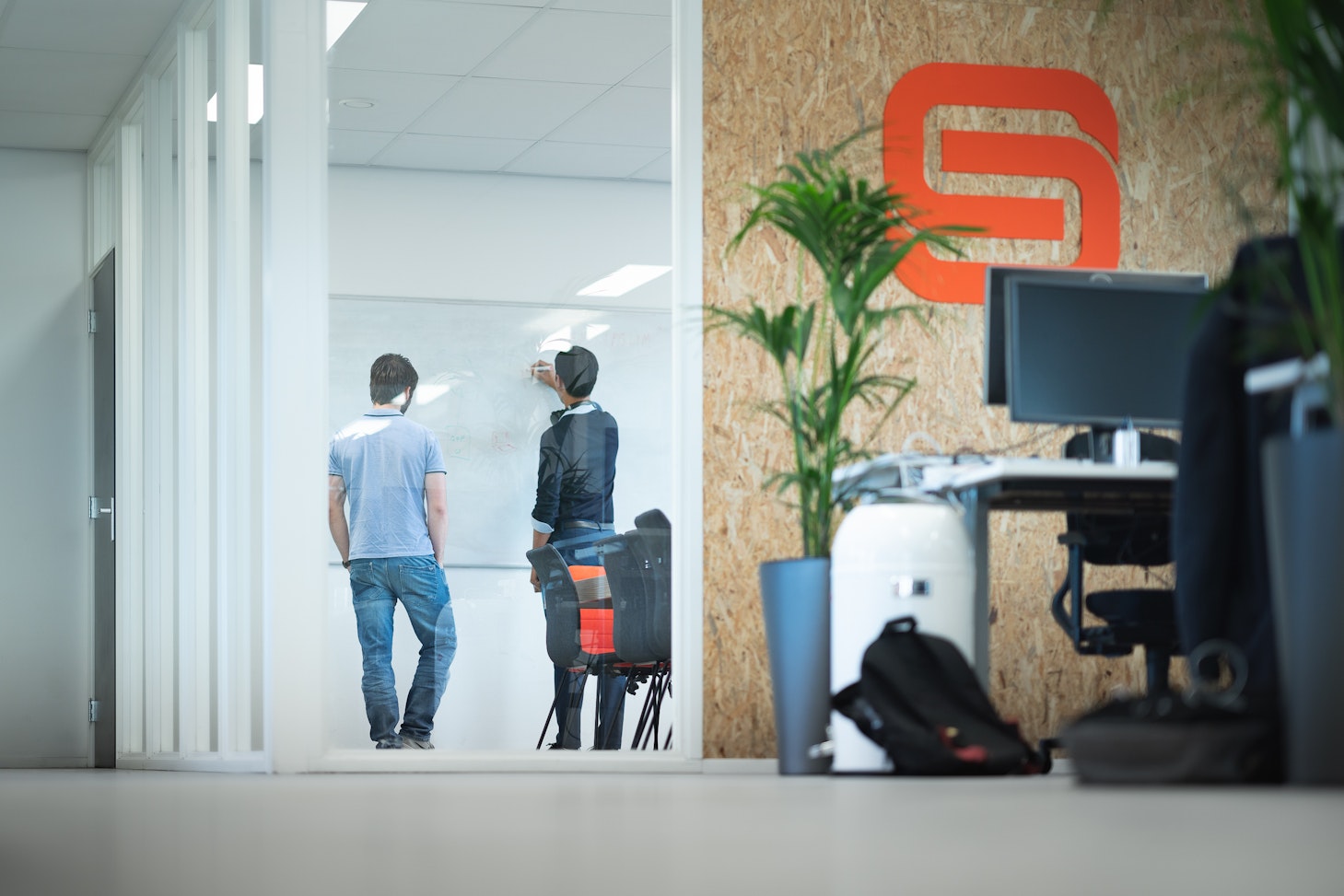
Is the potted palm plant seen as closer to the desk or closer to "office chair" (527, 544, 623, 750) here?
the desk

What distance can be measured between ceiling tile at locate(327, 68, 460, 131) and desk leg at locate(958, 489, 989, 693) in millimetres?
2118

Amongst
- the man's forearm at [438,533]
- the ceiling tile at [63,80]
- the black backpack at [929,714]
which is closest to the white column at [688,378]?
the man's forearm at [438,533]

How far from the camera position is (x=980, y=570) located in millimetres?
3357

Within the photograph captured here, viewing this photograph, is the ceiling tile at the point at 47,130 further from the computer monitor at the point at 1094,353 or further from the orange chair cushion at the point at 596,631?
the computer monitor at the point at 1094,353

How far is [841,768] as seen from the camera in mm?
3293

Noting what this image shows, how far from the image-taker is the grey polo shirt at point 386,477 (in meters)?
4.21

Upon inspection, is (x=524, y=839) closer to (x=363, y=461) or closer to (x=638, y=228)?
(x=363, y=461)

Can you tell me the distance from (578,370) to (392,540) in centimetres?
77

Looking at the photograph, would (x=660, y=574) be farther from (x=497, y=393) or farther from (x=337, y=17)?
(x=337, y=17)

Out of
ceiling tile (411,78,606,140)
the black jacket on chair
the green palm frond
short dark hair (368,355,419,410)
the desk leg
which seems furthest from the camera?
ceiling tile (411,78,606,140)

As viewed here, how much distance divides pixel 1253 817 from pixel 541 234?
3.59 m

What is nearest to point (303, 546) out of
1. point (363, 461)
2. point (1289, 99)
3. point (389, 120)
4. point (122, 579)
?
point (363, 461)

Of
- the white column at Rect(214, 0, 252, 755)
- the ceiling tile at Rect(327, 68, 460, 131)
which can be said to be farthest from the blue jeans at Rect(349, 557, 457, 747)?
the ceiling tile at Rect(327, 68, 460, 131)

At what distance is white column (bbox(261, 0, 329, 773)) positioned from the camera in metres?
4.04
